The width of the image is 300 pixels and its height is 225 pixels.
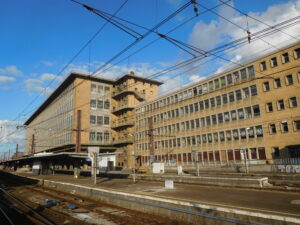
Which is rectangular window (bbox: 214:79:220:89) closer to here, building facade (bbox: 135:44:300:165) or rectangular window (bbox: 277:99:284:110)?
building facade (bbox: 135:44:300:165)

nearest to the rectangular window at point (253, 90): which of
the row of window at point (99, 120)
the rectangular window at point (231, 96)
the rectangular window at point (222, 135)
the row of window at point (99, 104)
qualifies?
the rectangular window at point (231, 96)

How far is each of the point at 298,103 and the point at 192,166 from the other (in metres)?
24.1

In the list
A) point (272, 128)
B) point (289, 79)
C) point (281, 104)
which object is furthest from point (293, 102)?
point (272, 128)

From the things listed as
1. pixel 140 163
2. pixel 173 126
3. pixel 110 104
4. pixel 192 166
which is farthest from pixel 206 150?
pixel 110 104

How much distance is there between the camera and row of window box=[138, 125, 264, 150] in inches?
1646

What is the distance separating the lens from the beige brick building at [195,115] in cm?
3797

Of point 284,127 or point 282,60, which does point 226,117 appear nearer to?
point 284,127

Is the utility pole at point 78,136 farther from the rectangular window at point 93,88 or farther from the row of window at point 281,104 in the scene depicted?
the row of window at point 281,104

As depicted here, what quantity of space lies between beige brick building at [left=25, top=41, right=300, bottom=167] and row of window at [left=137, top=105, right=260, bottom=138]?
7.0 inches

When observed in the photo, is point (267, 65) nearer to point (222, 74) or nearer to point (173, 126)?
point (222, 74)

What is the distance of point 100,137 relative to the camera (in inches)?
2810

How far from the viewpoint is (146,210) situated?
12680 millimetres

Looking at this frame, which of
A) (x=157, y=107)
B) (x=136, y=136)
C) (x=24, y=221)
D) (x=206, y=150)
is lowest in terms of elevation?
(x=24, y=221)

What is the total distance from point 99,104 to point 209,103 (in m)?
37.1
